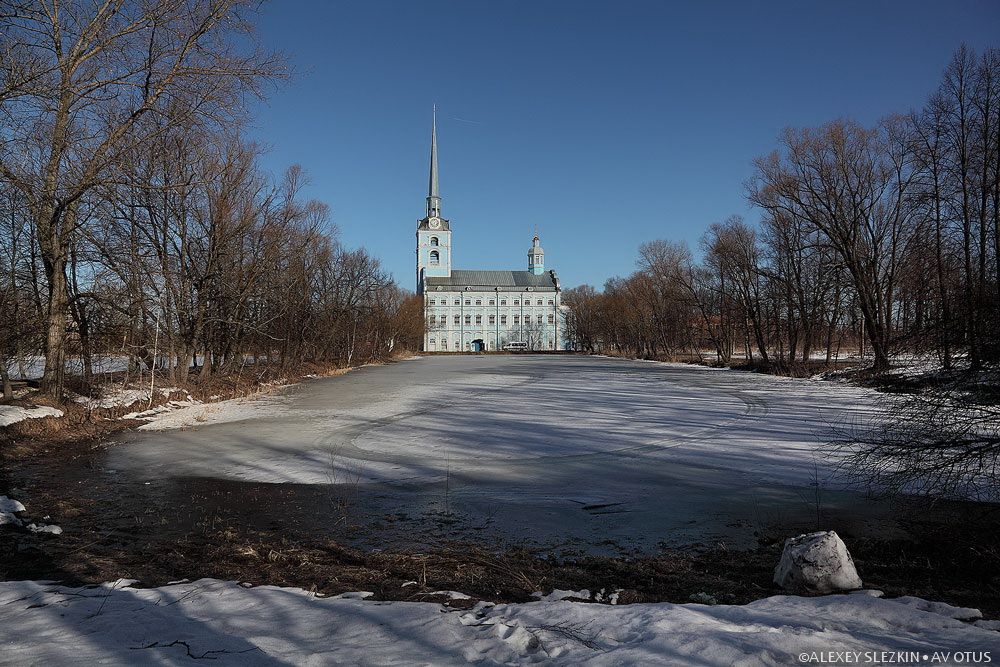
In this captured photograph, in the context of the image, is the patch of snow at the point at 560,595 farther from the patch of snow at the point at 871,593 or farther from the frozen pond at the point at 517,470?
the patch of snow at the point at 871,593

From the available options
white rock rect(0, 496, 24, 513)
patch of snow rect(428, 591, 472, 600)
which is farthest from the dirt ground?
white rock rect(0, 496, 24, 513)

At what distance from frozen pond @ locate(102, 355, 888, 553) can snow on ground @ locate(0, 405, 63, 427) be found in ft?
7.39

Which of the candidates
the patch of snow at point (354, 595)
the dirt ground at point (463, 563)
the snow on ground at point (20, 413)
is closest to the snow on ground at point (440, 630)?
the patch of snow at point (354, 595)

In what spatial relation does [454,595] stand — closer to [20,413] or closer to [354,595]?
[354,595]

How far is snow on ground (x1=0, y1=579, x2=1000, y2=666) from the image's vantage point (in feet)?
11.3

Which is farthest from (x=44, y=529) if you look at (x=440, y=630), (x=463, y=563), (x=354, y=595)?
(x=440, y=630)

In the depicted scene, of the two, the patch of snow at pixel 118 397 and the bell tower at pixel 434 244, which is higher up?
the bell tower at pixel 434 244

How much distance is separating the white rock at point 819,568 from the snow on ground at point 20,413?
15.4m

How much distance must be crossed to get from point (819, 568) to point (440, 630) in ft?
10.2

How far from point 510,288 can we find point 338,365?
223 feet

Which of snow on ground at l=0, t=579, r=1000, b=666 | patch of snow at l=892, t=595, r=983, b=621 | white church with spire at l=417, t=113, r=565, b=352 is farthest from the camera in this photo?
white church with spire at l=417, t=113, r=565, b=352

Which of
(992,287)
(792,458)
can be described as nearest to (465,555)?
(992,287)

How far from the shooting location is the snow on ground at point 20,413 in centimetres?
1299

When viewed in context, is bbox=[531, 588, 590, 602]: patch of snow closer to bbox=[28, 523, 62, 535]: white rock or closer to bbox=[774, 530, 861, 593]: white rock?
bbox=[774, 530, 861, 593]: white rock
